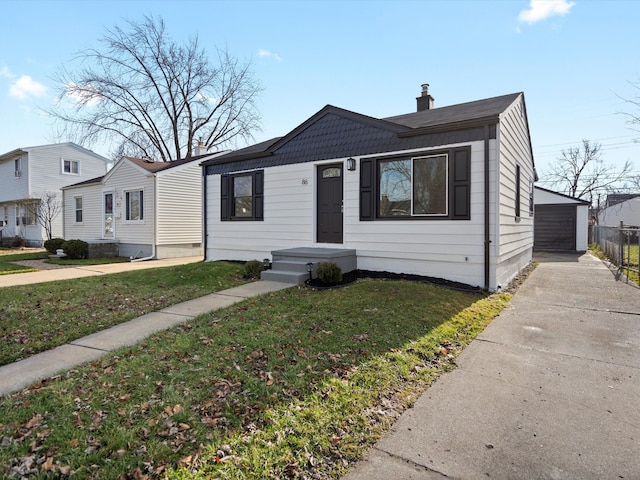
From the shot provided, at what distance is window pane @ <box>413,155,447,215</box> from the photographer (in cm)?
754

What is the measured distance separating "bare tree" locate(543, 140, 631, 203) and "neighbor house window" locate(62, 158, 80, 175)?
128ft

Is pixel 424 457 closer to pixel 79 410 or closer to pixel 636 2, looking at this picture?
pixel 79 410

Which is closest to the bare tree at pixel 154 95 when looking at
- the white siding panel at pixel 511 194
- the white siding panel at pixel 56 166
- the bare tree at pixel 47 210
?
the white siding panel at pixel 56 166

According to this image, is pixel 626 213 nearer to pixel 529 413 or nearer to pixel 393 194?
pixel 393 194

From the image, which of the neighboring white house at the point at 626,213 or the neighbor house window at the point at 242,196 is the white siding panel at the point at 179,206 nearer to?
the neighbor house window at the point at 242,196

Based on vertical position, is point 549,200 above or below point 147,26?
below

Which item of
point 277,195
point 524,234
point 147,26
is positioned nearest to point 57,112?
point 147,26

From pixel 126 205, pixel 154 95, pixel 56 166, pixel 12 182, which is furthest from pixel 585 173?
pixel 12 182

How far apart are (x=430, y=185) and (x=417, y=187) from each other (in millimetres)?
267

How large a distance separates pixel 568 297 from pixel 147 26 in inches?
1109

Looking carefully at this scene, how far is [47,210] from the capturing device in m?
21.2

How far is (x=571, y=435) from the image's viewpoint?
2.64 meters

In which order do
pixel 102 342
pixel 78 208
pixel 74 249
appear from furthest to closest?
pixel 78 208, pixel 74 249, pixel 102 342

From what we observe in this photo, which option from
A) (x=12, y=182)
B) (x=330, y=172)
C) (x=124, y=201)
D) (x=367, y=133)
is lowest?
(x=124, y=201)
